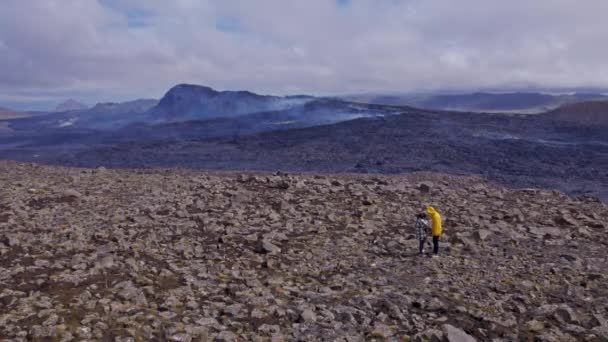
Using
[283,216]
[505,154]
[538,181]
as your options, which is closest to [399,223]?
[283,216]

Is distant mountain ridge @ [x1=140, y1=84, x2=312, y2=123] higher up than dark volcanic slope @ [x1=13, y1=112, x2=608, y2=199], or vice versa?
distant mountain ridge @ [x1=140, y1=84, x2=312, y2=123]

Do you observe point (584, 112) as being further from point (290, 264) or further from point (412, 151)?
point (290, 264)

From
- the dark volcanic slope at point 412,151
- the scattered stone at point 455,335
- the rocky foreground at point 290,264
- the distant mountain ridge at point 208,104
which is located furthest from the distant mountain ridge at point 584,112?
the scattered stone at point 455,335

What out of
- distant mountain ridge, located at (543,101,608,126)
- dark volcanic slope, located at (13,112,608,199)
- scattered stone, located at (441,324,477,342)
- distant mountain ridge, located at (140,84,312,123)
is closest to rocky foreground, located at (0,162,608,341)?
scattered stone, located at (441,324,477,342)

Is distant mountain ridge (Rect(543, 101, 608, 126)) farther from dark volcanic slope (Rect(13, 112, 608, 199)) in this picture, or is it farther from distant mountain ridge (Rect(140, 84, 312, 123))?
distant mountain ridge (Rect(140, 84, 312, 123))

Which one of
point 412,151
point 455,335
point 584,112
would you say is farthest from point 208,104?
point 455,335

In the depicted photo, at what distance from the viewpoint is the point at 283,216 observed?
10.3 m

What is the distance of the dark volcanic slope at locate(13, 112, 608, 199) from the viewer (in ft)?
72.8

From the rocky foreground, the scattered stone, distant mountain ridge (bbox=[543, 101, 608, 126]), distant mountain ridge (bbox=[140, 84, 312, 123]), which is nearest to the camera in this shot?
the scattered stone

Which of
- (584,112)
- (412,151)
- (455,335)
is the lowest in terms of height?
(412,151)

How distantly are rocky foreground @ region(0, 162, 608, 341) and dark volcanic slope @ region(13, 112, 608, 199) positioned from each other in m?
9.70

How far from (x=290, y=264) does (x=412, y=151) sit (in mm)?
19625

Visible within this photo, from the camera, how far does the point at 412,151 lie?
2664 centimetres

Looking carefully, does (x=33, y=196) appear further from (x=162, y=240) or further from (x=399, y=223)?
(x=399, y=223)
